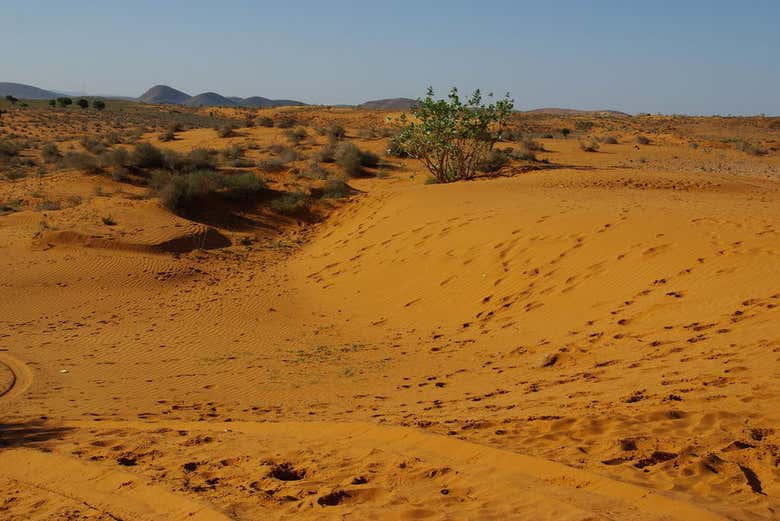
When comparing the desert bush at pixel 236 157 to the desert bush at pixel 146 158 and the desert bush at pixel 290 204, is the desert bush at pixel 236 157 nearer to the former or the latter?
the desert bush at pixel 146 158

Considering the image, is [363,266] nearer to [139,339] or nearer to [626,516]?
[139,339]

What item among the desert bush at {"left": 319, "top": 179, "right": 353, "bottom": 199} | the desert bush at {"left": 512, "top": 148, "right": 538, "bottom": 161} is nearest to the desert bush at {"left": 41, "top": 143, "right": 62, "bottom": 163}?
the desert bush at {"left": 319, "top": 179, "right": 353, "bottom": 199}

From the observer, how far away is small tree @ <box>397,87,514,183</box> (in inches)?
866

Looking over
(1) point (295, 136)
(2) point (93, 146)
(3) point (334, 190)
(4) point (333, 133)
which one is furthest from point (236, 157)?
(4) point (333, 133)

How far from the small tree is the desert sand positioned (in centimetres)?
278

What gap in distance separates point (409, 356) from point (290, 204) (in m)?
11.9

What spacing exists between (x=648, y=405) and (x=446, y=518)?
8.52 ft

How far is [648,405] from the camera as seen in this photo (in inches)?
237

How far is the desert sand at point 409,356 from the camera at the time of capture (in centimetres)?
478

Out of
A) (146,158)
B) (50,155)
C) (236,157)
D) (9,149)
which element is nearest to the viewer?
(146,158)

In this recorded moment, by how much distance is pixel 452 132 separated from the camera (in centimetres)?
2202

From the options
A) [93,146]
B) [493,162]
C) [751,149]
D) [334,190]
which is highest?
[751,149]

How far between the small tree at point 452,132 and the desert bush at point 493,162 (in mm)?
1026

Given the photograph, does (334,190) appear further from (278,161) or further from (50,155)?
(50,155)
